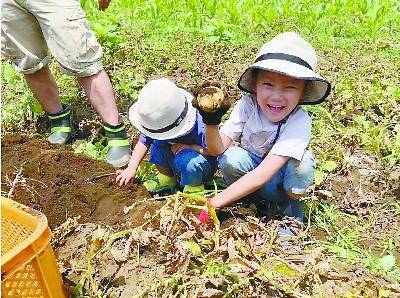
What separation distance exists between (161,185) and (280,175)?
0.75 metres

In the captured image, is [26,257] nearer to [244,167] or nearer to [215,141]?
[215,141]

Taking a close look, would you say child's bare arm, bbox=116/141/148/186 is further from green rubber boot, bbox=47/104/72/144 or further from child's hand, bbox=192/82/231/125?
green rubber boot, bbox=47/104/72/144

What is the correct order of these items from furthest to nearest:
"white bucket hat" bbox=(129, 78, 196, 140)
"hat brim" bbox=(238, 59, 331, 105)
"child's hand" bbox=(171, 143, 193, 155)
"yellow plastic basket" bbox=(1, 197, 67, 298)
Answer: "child's hand" bbox=(171, 143, 193, 155)
"white bucket hat" bbox=(129, 78, 196, 140)
"hat brim" bbox=(238, 59, 331, 105)
"yellow plastic basket" bbox=(1, 197, 67, 298)

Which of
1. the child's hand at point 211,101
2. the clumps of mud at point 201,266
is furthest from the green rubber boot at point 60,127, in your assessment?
the child's hand at point 211,101

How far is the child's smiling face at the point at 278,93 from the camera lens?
2783 mm

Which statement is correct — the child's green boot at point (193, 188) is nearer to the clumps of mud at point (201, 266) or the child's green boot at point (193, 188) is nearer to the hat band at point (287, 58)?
the clumps of mud at point (201, 266)

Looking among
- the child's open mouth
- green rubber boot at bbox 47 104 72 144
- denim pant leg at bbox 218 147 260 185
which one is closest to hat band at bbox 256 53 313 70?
the child's open mouth

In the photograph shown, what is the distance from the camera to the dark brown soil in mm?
3105

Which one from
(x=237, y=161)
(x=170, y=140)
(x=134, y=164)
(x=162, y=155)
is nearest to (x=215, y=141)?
(x=237, y=161)

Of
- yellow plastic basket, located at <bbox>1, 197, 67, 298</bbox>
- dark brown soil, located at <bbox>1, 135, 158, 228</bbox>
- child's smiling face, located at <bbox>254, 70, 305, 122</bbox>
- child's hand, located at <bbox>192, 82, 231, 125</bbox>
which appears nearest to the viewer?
yellow plastic basket, located at <bbox>1, 197, 67, 298</bbox>

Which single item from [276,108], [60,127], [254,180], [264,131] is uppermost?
[276,108]

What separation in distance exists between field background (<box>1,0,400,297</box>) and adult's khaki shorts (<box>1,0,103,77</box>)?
483 mm

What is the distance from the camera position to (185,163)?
3.14m

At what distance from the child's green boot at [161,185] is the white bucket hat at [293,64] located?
2.45ft
